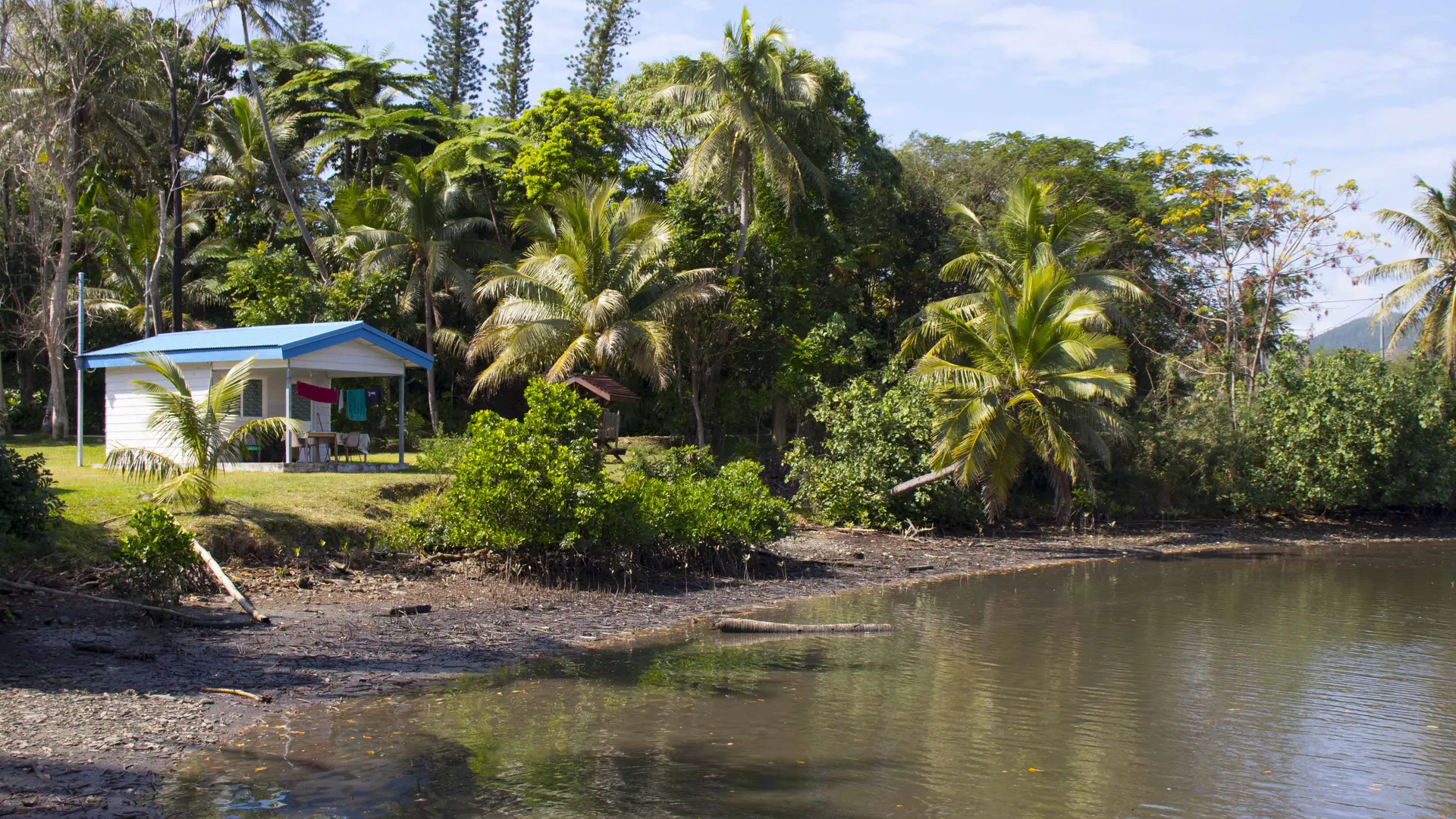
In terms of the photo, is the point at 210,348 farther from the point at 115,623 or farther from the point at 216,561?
the point at 115,623

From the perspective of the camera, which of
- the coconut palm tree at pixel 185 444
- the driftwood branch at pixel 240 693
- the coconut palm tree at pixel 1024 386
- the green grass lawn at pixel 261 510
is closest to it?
the driftwood branch at pixel 240 693

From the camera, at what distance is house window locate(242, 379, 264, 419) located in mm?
21125

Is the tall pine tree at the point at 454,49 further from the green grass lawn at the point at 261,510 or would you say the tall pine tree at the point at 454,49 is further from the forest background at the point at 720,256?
the green grass lawn at the point at 261,510

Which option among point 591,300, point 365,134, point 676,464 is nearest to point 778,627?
point 676,464

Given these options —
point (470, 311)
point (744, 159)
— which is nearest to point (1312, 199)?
point (744, 159)

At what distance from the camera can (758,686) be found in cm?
1086

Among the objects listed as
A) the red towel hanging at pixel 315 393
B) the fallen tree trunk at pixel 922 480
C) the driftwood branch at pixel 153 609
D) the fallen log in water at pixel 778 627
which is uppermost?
the red towel hanging at pixel 315 393

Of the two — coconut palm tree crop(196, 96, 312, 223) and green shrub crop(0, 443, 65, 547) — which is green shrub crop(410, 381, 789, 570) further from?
coconut palm tree crop(196, 96, 312, 223)

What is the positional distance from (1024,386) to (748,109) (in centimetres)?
988

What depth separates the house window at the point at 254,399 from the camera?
2112cm

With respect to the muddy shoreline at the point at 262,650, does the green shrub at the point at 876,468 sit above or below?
above

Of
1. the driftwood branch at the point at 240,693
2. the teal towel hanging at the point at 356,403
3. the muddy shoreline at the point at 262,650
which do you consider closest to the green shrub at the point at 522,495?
the muddy shoreline at the point at 262,650

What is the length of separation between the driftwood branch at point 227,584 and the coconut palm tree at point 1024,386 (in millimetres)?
14555

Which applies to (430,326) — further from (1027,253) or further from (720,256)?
(1027,253)
